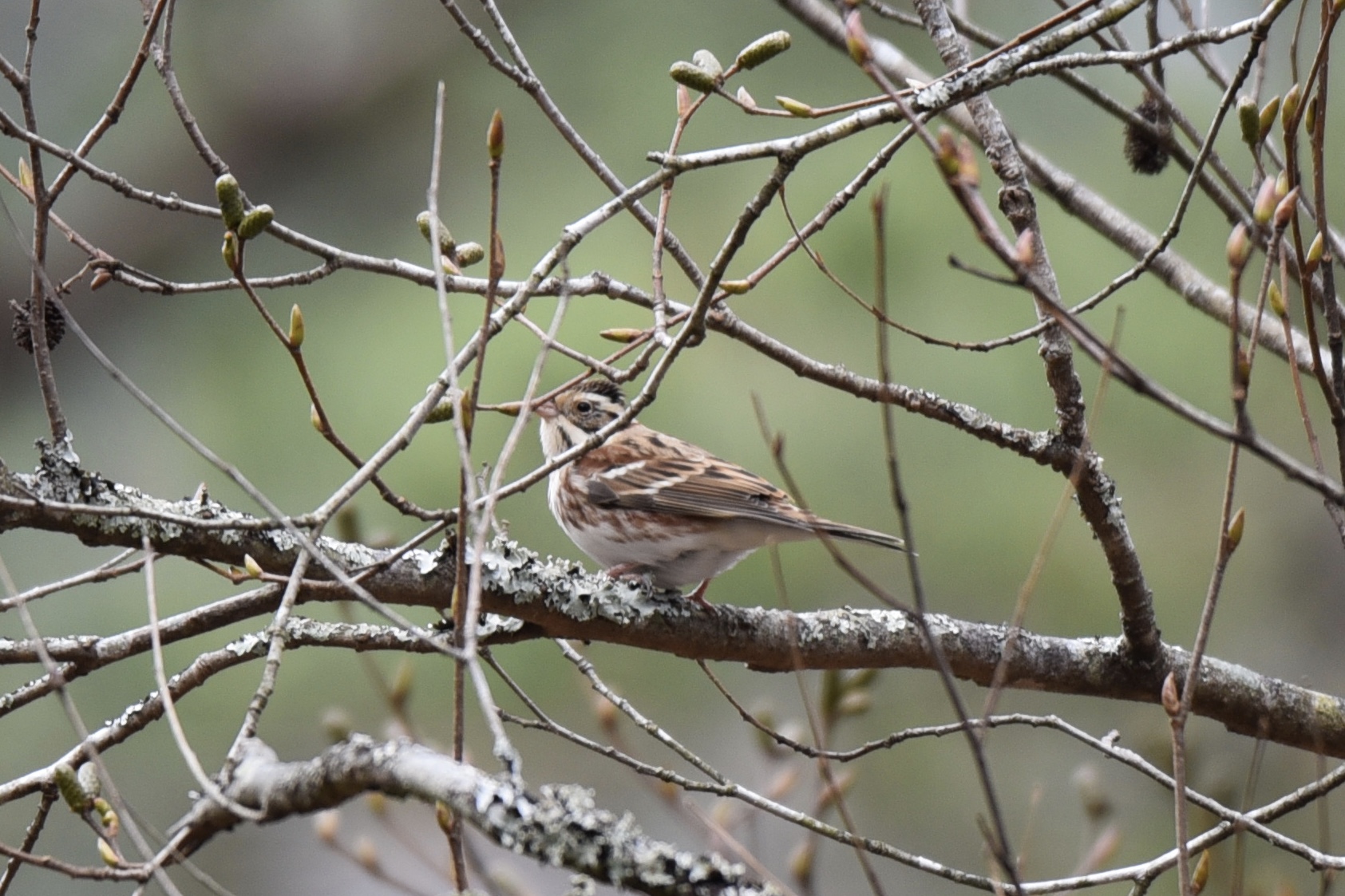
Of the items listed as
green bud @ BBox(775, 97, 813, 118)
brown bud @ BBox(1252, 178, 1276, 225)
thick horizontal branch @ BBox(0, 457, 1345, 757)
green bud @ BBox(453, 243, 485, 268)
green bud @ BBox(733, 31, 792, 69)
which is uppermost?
green bud @ BBox(733, 31, 792, 69)

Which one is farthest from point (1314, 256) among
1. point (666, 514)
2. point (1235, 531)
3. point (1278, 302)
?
point (666, 514)

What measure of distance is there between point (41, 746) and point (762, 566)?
3756 millimetres

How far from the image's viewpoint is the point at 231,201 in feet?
7.84

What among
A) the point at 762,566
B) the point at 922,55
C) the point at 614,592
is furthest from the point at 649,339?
the point at 922,55

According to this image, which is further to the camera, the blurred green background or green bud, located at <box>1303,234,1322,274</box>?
the blurred green background

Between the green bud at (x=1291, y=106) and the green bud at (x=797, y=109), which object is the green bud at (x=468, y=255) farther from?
the green bud at (x=1291, y=106)

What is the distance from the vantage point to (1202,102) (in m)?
6.85

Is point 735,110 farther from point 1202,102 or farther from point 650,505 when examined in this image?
point 650,505

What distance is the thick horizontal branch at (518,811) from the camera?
149 cm

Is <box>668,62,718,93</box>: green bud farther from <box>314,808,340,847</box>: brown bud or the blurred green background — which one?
the blurred green background

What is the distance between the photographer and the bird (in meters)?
4.21

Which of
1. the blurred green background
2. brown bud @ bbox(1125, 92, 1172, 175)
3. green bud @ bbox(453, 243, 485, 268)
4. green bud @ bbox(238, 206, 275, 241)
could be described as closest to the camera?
green bud @ bbox(238, 206, 275, 241)

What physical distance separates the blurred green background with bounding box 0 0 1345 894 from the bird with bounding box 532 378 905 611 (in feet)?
4.82

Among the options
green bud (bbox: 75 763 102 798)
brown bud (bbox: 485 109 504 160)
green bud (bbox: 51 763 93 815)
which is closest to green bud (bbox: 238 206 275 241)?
brown bud (bbox: 485 109 504 160)
